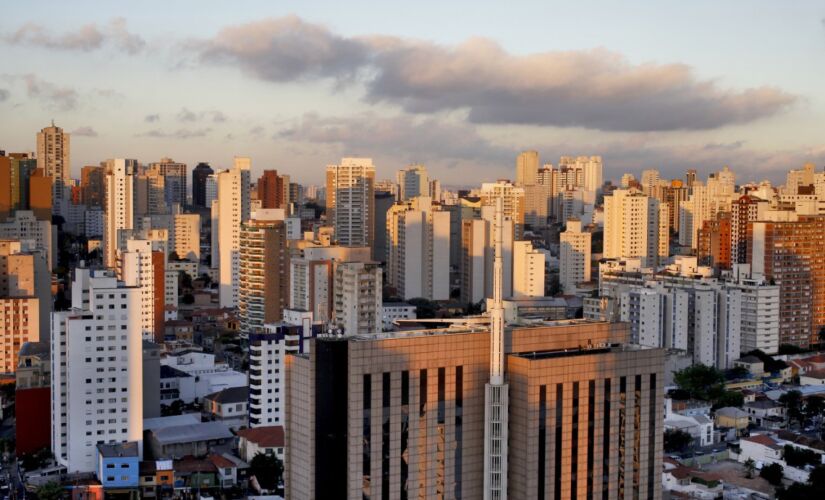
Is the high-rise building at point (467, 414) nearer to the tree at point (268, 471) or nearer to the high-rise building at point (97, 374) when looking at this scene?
the tree at point (268, 471)

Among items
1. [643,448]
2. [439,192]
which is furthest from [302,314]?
[439,192]

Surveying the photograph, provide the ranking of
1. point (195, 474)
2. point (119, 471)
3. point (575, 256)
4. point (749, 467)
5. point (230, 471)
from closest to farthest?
point (119, 471), point (195, 474), point (230, 471), point (749, 467), point (575, 256)

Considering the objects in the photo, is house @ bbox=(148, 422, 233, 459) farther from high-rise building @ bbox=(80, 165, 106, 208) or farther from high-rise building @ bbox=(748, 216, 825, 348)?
high-rise building @ bbox=(80, 165, 106, 208)

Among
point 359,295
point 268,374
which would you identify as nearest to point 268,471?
point 268,374

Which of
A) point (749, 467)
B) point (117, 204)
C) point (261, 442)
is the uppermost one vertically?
point (117, 204)

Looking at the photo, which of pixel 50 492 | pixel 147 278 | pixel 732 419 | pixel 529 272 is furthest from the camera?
pixel 529 272

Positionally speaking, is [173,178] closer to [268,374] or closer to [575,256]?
[575,256]

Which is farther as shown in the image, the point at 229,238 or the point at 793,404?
the point at 229,238

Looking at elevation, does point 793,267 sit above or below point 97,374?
above

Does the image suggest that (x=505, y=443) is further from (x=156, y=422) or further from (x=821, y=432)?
(x=821, y=432)
